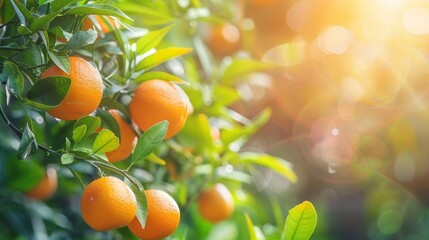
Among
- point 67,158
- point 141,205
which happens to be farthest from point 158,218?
point 67,158

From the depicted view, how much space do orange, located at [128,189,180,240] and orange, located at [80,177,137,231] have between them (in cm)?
4

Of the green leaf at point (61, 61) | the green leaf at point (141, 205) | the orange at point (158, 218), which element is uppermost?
the green leaf at point (61, 61)

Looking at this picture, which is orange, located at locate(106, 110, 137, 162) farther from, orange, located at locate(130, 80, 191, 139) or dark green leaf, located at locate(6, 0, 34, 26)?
dark green leaf, located at locate(6, 0, 34, 26)

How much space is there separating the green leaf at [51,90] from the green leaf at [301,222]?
0.34 meters

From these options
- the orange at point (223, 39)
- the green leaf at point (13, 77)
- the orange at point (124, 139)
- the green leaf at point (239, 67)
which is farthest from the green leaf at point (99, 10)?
the orange at point (223, 39)

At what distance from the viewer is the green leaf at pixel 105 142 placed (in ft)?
2.78

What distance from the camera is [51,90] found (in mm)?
817

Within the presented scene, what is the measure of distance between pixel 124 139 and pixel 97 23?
19 cm

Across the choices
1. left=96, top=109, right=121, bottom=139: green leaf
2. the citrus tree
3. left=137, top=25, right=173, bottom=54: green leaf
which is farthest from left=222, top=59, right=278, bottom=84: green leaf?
left=96, top=109, right=121, bottom=139: green leaf

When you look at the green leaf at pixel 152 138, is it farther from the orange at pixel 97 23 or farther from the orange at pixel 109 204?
the orange at pixel 97 23

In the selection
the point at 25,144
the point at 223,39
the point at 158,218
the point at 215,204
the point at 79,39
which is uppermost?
the point at 79,39

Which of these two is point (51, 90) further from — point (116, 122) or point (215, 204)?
point (215, 204)

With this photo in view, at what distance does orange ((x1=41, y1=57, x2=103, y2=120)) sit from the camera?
0.84 metres

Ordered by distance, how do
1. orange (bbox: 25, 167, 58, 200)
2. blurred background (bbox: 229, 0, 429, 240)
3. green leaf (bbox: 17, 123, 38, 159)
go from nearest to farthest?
green leaf (bbox: 17, 123, 38, 159) < orange (bbox: 25, 167, 58, 200) < blurred background (bbox: 229, 0, 429, 240)
